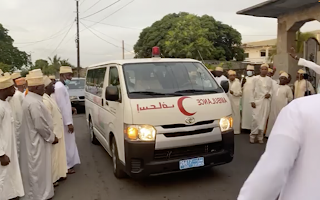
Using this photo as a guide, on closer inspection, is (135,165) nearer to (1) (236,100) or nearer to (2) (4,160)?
(2) (4,160)

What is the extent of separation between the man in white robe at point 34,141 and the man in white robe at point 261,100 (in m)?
5.02

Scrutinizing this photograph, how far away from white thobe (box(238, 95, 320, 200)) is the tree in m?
45.8

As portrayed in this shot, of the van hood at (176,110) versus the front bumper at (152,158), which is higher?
the van hood at (176,110)

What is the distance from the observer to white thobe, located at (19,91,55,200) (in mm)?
4219

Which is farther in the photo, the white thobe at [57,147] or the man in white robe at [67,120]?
the man in white robe at [67,120]

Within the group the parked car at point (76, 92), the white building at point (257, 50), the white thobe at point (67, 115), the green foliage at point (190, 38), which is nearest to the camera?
the white thobe at point (67, 115)

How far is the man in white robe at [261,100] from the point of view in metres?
7.26

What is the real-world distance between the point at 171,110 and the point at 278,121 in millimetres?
3141

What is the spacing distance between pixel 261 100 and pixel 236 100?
1367 mm

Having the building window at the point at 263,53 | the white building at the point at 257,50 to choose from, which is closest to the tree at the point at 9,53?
the white building at the point at 257,50

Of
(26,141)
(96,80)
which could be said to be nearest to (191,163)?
(26,141)

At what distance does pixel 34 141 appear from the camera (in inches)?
168

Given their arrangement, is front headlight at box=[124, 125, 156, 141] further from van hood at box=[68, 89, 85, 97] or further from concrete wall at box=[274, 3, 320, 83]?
van hood at box=[68, 89, 85, 97]

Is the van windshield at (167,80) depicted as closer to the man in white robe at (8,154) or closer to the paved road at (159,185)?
the paved road at (159,185)
